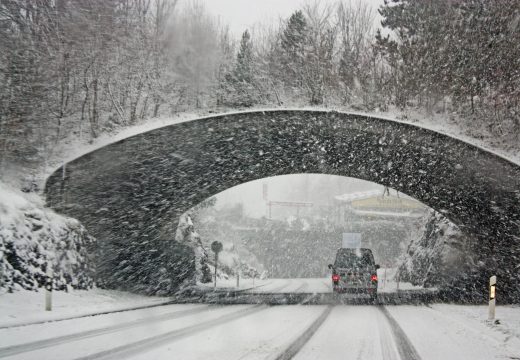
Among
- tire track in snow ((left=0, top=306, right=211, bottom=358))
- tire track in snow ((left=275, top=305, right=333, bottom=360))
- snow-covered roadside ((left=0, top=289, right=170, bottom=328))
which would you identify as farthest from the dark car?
tire track in snow ((left=0, top=306, right=211, bottom=358))

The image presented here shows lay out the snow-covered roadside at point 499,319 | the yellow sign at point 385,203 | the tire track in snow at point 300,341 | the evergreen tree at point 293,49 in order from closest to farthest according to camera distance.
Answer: the tire track in snow at point 300,341 → the snow-covered roadside at point 499,319 → the evergreen tree at point 293,49 → the yellow sign at point 385,203

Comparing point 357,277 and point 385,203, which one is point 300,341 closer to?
point 357,277

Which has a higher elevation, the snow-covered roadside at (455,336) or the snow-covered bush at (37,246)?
the snow-covered bush at (37,246)

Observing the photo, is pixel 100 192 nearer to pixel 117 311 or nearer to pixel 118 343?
pixel 117 311

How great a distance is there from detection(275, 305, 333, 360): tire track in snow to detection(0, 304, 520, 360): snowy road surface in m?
0.02

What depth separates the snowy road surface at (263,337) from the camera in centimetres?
759

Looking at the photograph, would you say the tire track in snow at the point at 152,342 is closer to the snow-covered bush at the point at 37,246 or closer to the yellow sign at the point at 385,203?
the snow-covered bush at the point at 37,246

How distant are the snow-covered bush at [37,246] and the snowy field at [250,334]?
66 centimetres

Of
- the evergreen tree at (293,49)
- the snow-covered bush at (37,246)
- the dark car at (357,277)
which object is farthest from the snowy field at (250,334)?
the evergreen tree at (293,49)

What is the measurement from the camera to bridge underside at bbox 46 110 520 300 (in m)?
17.8

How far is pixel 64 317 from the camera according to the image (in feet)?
39.2

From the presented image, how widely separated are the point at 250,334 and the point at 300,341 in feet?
4.07

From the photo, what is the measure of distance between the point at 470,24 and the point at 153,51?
13.0 m

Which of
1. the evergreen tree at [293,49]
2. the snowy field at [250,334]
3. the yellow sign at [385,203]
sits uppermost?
the evergreen tree at [293,49]
